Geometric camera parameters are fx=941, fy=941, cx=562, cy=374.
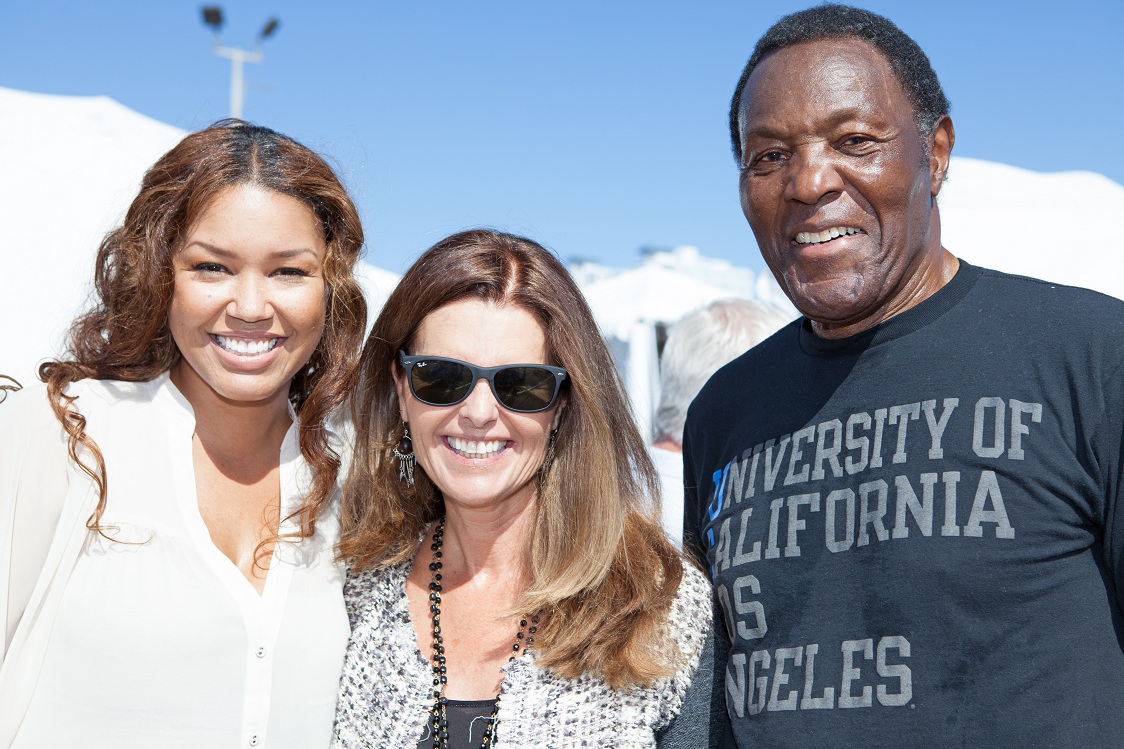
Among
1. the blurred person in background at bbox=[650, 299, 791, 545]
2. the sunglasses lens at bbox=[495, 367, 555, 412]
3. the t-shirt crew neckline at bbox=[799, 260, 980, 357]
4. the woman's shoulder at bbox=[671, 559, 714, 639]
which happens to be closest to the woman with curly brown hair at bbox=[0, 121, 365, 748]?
the sunglasses lens at bbox=[495, 367, 555, 412]

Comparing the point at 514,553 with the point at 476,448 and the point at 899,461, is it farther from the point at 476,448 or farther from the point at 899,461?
the point at 899,461

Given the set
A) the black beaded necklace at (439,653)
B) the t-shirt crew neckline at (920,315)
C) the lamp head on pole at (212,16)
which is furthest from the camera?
the lamp head on pole at (212,16)

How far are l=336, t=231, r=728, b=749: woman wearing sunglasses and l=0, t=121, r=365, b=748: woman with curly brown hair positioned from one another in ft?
0.61

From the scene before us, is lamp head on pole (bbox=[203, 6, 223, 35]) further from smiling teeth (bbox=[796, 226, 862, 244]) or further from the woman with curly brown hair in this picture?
smiling teeth (bbox=[796, 226, 862, 244])

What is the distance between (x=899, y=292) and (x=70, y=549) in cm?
192

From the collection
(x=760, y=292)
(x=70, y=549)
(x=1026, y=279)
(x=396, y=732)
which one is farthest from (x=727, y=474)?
(x=760, y=292)

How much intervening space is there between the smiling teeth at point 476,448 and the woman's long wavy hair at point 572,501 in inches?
8.2

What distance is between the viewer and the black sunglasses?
2.30 m

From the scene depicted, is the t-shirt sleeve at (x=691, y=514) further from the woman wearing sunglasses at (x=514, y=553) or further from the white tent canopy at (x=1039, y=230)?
the white tent canopy at (x=1039, y=230)

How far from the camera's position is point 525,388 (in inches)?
91.7

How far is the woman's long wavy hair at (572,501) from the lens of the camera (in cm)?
223

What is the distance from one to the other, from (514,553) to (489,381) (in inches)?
20.2

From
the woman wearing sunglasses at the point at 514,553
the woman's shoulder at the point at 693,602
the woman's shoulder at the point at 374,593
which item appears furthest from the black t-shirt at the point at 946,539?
the woman's shoulder at the point at 374,593

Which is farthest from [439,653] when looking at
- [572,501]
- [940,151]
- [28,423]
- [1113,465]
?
[940,151]
